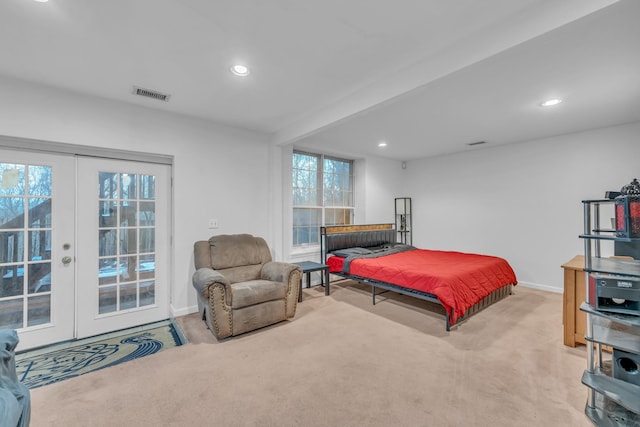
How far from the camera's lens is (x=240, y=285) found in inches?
120

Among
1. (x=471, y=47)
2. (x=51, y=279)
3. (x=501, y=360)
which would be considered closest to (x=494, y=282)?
(x=501, y=360)

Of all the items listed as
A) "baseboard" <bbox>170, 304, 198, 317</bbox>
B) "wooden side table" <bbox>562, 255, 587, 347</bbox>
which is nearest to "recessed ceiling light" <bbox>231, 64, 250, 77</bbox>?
"baseboard" <bbox>170, 304, 198, 317</bbox>

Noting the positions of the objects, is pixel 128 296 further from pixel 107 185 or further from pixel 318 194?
pixel 318 194

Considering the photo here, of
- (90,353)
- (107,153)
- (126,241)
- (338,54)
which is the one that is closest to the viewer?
(338,54)

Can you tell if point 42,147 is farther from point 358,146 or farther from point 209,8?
point 358,146

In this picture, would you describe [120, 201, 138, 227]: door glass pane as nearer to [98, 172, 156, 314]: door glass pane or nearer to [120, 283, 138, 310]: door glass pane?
[98, 172, 156, 314]: door glass pane

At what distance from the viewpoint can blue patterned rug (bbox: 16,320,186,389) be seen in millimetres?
2213

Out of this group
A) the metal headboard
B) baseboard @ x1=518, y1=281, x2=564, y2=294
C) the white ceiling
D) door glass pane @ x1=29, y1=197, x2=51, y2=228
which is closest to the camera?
the white ceiling

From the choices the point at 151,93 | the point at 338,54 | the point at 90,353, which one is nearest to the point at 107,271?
the point at 90,353

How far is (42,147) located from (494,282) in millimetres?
5347

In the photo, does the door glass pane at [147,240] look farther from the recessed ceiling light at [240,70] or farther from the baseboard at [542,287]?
the baseboard at [542,287]

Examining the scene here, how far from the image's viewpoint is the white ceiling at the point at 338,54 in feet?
5.56

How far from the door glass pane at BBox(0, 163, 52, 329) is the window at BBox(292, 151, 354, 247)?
10.1 feet

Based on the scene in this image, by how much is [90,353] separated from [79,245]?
1.10m
